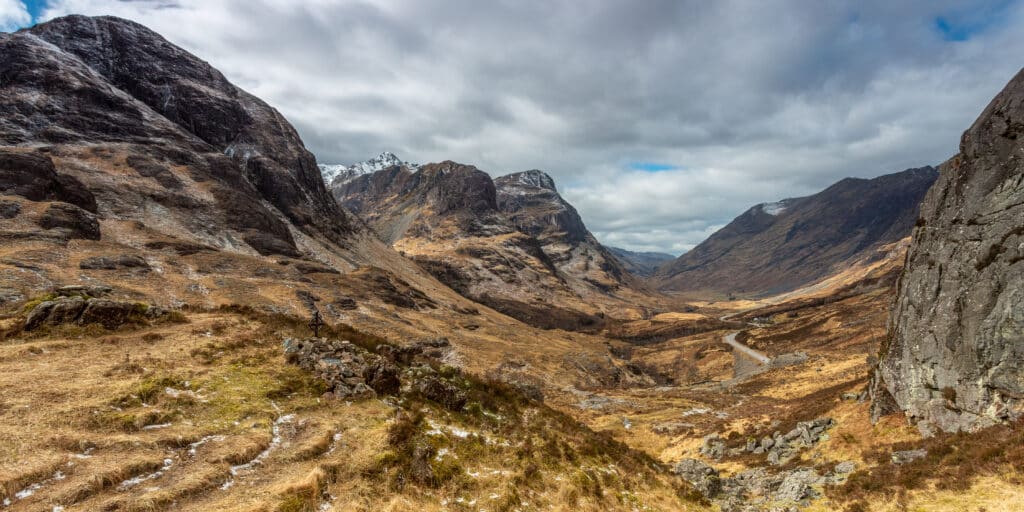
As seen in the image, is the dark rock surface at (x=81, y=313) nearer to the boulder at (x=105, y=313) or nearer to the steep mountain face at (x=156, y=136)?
the boulder at (x=105, y=313)

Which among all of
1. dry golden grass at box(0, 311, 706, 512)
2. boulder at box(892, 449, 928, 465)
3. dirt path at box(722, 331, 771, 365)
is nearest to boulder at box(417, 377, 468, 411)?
dry golden grass at box(0, 311, 706, 512)

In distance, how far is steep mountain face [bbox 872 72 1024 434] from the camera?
19.0 m

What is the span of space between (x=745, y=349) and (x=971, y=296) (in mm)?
115971

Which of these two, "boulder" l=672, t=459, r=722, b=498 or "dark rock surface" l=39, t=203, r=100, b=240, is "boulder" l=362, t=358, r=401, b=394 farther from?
"dark rock surface" l=39, t=203, r=100, b=240

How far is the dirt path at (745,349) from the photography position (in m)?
102

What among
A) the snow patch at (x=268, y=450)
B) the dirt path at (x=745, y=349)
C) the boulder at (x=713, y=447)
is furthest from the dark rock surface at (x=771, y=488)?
the dirt path at (x=745, y=349)

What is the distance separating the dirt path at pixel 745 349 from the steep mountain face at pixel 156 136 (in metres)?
123

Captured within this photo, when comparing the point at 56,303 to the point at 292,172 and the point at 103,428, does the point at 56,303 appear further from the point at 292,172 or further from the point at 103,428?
the point at 292,172

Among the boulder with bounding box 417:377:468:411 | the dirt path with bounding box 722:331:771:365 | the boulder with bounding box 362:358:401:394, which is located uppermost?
the boulder with bounding box 362:358:401:394

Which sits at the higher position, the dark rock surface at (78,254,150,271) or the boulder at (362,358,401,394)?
the dark rock surface at (78,254,150,271)

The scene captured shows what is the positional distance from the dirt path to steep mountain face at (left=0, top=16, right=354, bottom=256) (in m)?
123

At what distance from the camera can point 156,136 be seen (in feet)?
402

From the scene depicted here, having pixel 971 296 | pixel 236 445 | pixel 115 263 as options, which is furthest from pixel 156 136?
pixel 971 296

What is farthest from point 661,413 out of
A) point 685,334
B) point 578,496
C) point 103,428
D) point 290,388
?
point 685,334
